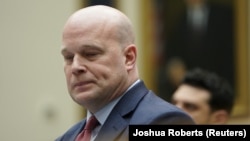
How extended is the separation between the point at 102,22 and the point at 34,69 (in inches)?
170

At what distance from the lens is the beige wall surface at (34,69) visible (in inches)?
238

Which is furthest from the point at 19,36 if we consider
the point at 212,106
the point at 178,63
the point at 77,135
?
the point at 77,135

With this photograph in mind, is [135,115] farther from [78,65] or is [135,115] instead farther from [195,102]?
[195,102]

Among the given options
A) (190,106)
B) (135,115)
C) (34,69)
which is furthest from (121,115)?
(34,69)

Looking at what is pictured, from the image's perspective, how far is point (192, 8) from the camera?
715 centimetres

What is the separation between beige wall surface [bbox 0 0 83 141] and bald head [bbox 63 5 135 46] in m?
4.03

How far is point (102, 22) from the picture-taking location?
1.95m

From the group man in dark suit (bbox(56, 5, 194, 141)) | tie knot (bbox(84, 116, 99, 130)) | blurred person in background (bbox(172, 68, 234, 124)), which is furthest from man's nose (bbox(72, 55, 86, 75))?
blurred person in background (bbox(172, 68, 234, 124))

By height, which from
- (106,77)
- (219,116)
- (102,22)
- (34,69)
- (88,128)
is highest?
(102,22)

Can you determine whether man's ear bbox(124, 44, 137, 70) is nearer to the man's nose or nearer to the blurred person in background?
the man's nose

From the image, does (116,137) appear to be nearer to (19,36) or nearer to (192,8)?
(19,36)

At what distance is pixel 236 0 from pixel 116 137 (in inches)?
227

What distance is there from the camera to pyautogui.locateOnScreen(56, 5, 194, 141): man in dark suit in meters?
1.91

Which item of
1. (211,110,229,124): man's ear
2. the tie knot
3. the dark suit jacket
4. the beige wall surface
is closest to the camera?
the dark suit jacket
